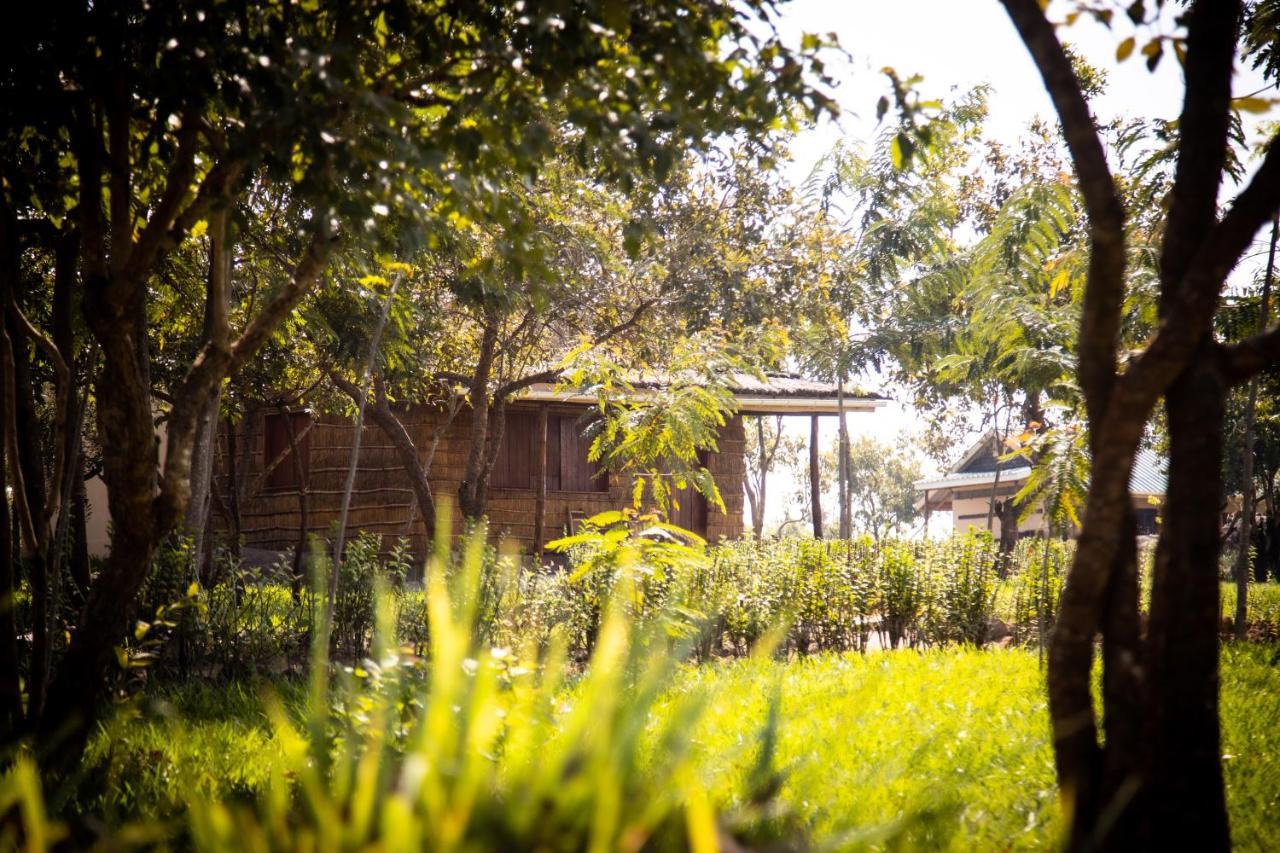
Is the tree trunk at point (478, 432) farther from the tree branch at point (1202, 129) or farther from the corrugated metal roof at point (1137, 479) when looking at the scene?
the corrugated metal roof at point (1137, 479)

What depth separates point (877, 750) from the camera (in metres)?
4.05

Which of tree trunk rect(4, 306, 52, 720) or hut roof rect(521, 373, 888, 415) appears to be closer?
tree trunk rect(4, 306, 52, 720)

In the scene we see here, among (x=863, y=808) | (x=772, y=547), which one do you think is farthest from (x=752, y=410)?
(x=863, y=808)

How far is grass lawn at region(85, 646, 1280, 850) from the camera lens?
3225 millimetres

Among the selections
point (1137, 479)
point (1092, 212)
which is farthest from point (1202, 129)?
point (1137, 479)

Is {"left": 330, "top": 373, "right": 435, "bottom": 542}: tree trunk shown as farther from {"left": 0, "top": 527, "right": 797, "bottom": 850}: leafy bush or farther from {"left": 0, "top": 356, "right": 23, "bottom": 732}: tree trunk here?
{"left": 0, "top": 356, "right": 23, "bottom": 732}: tree trunk

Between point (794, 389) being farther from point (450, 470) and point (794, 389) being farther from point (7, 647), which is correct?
point (7, 647)

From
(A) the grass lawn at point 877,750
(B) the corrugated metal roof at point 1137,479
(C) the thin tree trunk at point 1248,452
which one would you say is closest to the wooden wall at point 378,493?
(C) the thin tree trunk at point 1248,452

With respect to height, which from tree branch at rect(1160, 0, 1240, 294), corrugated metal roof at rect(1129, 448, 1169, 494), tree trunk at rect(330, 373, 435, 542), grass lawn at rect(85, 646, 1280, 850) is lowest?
grass lawn at rect(85, 646, 1280, 850)

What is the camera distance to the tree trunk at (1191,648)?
2436mm

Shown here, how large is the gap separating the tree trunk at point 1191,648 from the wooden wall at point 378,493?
40.4 ft

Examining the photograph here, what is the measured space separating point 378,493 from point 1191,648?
550 inches

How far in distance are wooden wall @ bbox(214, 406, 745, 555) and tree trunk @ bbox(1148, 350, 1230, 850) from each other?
12.3 m

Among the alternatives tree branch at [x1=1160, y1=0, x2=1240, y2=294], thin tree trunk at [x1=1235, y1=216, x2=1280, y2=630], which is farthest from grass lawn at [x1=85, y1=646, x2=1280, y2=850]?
tree branch at [x1=1160, y1=0, x2=1240, y2=294]
